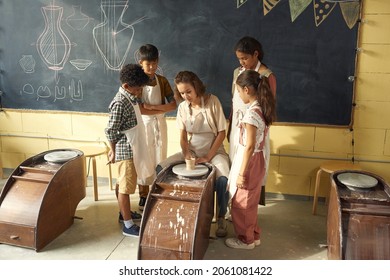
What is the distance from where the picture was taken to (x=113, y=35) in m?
4.09

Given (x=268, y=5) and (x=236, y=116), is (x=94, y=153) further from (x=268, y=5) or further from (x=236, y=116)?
(x=268, y=5)

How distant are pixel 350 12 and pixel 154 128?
2.03 meters

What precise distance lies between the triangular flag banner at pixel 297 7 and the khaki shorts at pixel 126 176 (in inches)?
78.6

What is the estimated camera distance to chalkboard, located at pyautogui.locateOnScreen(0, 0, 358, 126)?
3664 millimetres

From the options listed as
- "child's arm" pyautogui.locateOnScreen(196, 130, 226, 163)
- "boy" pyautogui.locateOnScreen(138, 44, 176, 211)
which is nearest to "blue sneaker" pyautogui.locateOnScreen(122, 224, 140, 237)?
"boy" pyautogui.locateOnScreen(138, 44, 176, 211)

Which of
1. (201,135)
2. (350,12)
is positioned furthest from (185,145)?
(350,12)

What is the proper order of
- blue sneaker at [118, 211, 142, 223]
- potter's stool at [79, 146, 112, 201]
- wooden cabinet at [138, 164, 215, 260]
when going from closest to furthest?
wooden cabinet at [138, 164, 215, 260], blue sneaker at [118, 211, 142, 223], potter's stool at [79, 146, 112, 201]

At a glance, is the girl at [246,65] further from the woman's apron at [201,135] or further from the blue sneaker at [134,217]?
the blue sneaker at [134,217]

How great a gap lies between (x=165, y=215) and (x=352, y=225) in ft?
3.96

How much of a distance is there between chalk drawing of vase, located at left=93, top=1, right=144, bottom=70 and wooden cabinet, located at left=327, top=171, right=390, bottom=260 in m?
2.55

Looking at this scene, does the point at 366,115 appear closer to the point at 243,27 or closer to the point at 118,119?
the point at 243,27

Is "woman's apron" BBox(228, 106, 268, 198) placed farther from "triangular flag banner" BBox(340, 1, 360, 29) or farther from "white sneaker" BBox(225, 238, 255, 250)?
"triangular flag banner" BBox(340, 1, 360, 29)
